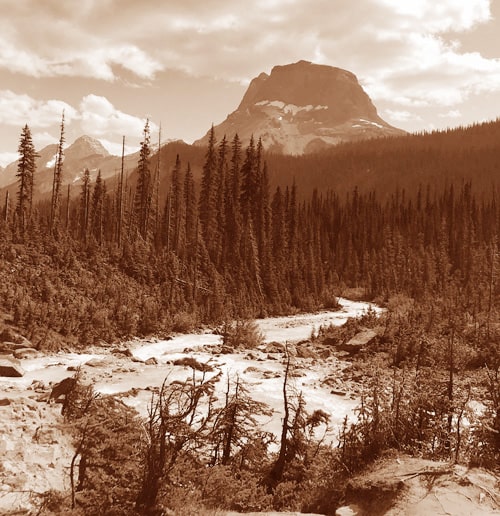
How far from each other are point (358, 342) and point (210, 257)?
24.0m

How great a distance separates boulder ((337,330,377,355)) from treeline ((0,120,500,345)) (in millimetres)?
8933

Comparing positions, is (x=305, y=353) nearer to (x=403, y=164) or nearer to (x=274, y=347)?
(x=274, y=347)

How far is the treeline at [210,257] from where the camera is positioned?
2895 centimetres

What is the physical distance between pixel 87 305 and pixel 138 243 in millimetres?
13749

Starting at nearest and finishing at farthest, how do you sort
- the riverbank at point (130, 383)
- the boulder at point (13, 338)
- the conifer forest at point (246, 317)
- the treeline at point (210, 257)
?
the conifer forest at point (246, 317), the riverbank at point (130, 383), the boulder at point (13, 338), the treeline at point (210, 257)

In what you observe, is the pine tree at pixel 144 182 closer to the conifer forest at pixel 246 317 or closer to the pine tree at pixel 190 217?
the conifer forest at pixel 246 317

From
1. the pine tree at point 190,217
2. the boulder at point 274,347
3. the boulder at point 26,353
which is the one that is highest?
the pine tree at point 190,217

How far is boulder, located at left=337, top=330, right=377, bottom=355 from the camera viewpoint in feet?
83.1

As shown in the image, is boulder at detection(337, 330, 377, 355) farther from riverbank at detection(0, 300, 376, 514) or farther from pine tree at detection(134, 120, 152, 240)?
pine tree at detection(134, 120, 152, 240)

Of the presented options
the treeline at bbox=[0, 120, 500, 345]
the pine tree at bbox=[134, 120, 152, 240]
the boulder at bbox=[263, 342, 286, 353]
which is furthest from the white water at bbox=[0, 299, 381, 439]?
the pine tree at bbox=[134, 120, 152, 240]

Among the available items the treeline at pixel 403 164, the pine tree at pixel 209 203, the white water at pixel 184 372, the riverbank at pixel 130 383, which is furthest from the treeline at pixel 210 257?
the treeline at pixel 403 164

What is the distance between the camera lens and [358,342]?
25688 mm

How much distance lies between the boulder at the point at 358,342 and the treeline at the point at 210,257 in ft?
29.3

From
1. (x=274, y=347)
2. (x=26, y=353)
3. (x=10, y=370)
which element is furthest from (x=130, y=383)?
(x=274, y=347)
